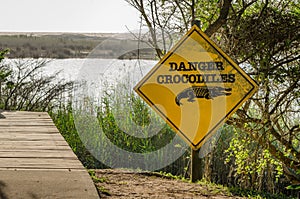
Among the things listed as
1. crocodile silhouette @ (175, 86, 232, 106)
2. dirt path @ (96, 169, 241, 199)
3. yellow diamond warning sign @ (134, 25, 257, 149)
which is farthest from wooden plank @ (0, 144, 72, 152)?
crocodile silhouette @ (175, 86, 232, 106)

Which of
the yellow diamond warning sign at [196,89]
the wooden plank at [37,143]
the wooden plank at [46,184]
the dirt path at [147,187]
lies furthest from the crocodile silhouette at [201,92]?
the wooden plank at [46,184]

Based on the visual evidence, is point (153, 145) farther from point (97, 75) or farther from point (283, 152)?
point (283, 152)

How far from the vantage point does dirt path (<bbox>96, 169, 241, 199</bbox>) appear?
300 cm

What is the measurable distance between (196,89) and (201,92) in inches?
1.7

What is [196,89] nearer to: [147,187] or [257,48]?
[257,48]

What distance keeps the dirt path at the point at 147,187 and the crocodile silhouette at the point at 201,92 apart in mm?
606

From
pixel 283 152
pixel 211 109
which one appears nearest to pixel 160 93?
pixel 211 109

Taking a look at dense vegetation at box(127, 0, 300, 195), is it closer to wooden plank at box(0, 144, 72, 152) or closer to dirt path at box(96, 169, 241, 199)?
dirt path at box(96, 169, 241, 199)

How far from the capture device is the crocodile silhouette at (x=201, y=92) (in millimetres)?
3965

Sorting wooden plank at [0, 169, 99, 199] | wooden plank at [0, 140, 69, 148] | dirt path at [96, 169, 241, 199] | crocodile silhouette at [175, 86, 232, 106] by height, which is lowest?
dirt path at [96, 169, 241, 199]

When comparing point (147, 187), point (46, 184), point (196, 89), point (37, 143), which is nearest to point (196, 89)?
point (196, 89)

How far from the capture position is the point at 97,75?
5352mm

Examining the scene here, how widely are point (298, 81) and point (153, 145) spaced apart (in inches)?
79.9

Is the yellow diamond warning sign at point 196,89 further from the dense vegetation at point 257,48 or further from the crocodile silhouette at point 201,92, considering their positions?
the dense vegetation at point 257,48
